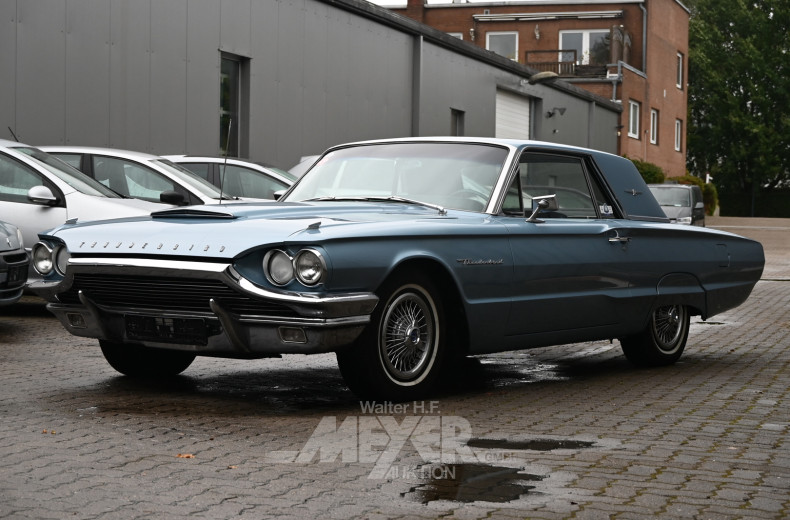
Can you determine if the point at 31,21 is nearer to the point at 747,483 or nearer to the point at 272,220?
the point at 272,220

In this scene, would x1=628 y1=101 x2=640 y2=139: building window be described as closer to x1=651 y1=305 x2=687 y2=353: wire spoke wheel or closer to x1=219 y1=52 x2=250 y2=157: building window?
x1=219 y1=52 x2=250 y2=157: building window

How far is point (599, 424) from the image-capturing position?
6371 mm

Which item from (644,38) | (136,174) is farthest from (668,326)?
(644,38)

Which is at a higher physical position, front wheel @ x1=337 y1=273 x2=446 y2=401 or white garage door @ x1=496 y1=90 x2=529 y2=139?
white garage door @ x1=496 y1=90 x2=529 y2=139

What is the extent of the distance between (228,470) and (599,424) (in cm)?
218

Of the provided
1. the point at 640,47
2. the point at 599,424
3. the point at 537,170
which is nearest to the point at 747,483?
the point at 599,424

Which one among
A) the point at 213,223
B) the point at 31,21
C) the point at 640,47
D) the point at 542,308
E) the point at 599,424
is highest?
the point at 640,47

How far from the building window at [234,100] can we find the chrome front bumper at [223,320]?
1305cm

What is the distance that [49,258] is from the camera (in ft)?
23.2

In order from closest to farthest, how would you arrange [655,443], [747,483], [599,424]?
[747,483], [655,443], [599,424]

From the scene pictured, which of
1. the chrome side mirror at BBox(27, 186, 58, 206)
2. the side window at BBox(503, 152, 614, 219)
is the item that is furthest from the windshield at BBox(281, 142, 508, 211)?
the chrome side mirror at BBox(27, 186, 58, 206)

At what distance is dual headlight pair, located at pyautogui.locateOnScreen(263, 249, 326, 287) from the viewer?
A: 611cm

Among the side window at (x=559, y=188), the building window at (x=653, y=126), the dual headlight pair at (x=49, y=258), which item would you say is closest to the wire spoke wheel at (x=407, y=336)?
the side window at (x=559, y=188)

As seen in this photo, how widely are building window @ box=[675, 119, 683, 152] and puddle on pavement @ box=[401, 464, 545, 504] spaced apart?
52.1 meters
